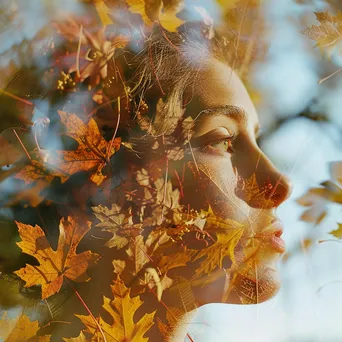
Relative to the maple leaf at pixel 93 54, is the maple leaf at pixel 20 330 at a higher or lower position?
lower

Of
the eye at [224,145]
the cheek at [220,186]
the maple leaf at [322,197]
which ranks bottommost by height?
the maple leaf at [322,197]

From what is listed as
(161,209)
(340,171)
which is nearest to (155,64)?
(161,209)

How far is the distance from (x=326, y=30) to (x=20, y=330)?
69 centimetres

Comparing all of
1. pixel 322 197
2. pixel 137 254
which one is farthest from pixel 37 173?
pixel 322 197

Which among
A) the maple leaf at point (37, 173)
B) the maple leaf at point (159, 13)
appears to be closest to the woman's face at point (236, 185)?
the maple leaf at point (159, 13)

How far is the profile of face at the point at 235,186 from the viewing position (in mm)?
700

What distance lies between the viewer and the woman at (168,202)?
2.30 ft

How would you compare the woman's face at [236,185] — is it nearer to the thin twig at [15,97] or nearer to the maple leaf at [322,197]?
the maple leaf at [322,197]

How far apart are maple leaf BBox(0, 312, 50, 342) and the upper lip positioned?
377mm

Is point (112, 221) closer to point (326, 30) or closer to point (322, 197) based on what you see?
point (322, 197)

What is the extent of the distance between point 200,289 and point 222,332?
0.08 m

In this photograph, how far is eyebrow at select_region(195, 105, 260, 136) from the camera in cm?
71

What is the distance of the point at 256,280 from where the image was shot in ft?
2.32

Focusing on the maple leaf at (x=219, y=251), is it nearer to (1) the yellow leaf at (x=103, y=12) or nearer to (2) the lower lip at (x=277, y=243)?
(2) the lower lip at (x=277, y=243)
